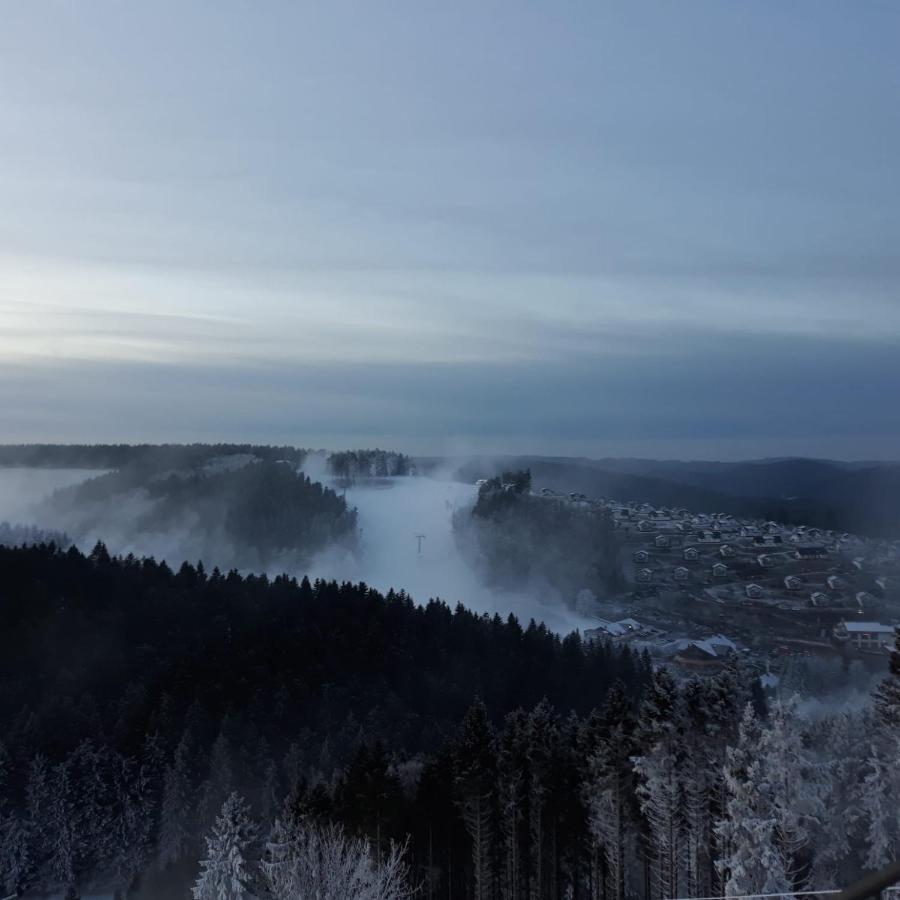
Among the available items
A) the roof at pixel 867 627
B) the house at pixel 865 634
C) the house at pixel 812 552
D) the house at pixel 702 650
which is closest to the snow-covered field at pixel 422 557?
the house at pixel 702 650

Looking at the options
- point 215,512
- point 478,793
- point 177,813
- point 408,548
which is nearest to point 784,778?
point 478,793

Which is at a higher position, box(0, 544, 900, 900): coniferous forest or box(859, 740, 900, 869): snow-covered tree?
box(859, 740, 900, 869): snow-covered tree

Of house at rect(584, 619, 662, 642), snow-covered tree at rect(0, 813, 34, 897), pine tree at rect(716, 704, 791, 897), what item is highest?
pine tree at rect(716, 704, 791, 897)

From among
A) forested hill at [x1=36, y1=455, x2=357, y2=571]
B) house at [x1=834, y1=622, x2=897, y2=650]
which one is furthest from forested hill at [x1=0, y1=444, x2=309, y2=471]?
house at [x1=834, y1=622, x2=897, y2=650]

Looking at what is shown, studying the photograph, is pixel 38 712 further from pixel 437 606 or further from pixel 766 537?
A: pixel 766 537

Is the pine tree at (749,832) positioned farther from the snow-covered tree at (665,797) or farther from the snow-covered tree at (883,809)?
the snow-covered tree at (883,809)

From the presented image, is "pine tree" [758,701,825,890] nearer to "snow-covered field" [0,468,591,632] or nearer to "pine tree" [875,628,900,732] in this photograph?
"pine tree" [875,628,900,732]
